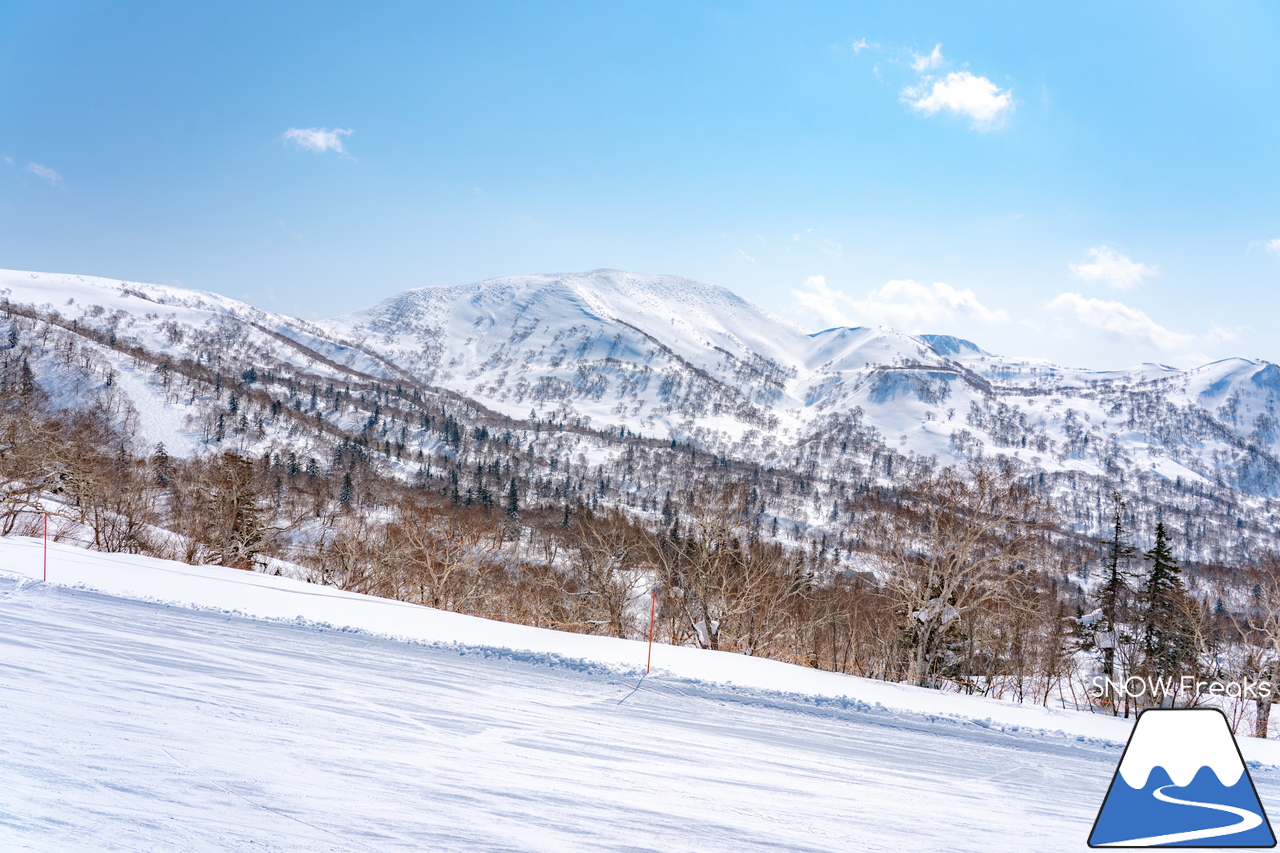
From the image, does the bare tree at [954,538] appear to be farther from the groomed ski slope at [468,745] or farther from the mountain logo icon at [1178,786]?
the mountain logo icon at [1178,786]

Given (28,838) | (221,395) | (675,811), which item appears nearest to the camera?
(28,838)

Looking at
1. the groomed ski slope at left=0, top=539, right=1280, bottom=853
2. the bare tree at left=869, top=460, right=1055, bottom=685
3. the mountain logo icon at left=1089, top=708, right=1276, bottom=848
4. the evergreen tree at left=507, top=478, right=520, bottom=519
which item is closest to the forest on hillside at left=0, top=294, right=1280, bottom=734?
the bare tree at left=869, top=460, right=1055, bottom=685

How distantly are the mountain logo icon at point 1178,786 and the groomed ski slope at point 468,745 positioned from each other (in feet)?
6.69

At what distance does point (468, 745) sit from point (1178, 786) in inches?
225

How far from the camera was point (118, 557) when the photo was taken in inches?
523

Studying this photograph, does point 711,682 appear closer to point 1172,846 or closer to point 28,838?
point 1172,846

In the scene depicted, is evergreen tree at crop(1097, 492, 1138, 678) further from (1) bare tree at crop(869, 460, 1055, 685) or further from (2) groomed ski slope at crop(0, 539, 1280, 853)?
(2) groomed ski slope at crop(0, 539, 1280, 853)

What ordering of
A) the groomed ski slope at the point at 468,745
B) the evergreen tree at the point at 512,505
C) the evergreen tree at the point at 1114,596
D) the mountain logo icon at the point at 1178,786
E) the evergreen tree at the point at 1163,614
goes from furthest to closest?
the evergreen tree at the point at 512,505, the evergreen tree at the point at 1114,596, the evergreen tree at the point at 1163,614, the groomed ski slope at the point at 468,745, the mountain logo icon at the point at 1178,786

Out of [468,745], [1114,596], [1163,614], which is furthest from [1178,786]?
[1114,596]

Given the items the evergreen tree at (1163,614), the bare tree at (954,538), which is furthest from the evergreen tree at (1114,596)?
the bare tree at (954,538)

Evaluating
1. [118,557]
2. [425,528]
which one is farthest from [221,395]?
[118,557]

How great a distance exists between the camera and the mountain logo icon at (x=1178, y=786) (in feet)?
11.7

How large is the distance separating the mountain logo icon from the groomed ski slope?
204 centimetres

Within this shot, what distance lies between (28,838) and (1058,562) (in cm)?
1878
